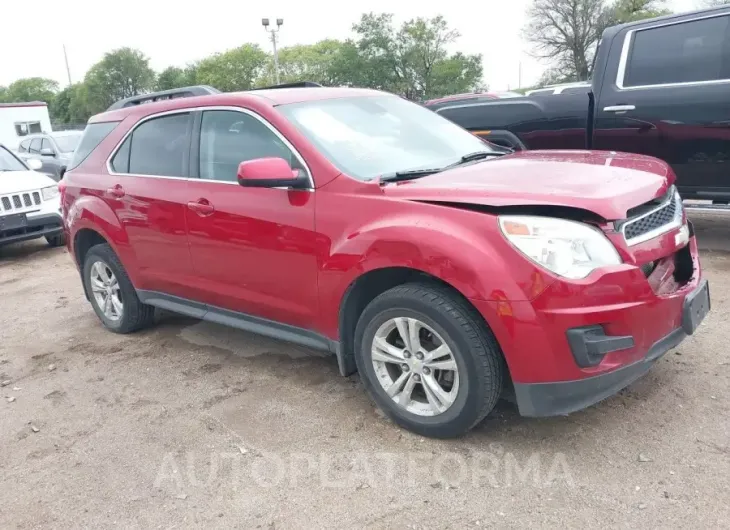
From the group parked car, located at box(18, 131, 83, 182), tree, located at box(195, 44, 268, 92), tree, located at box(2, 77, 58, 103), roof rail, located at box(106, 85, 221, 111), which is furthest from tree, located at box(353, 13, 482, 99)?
tree, located at box(2, 77, 58, 103)

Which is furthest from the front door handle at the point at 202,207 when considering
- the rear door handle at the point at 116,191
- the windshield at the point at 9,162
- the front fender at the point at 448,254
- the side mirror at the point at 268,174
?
the windshield at the point at 9,162

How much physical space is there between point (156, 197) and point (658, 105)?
167 inches

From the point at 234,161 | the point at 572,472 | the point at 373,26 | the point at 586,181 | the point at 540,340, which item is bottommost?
the point at 572,472

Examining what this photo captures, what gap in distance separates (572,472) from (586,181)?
1272 mm

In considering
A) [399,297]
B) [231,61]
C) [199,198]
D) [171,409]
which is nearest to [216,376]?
[171,409]

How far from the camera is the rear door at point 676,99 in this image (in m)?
5.29

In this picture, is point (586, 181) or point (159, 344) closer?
point (586, 181)

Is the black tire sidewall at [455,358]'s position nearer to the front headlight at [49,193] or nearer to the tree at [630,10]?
the front headlight at [49,193]

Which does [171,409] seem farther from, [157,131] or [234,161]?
[157,131]

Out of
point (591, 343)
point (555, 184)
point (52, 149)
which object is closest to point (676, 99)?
point (555, 184)

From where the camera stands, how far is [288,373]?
13.1 ft

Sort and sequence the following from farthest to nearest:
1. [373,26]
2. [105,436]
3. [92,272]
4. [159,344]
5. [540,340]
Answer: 1. [373,26]
2. [92,272]
3. [159,344]
4. [105,436]
5. [540,340]

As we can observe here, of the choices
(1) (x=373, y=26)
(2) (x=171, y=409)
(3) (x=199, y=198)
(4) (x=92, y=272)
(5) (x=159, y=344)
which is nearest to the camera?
(2) (x=171, y=409)

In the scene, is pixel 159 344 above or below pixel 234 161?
below
